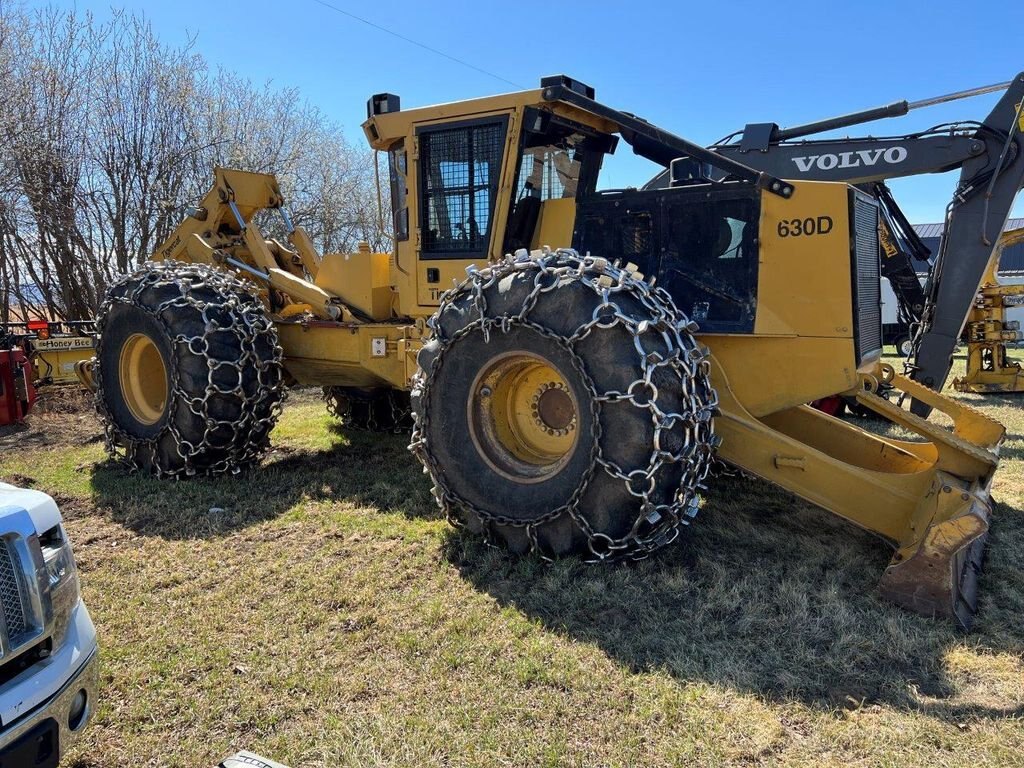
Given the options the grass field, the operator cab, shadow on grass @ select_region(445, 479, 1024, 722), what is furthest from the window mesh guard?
shadow on grass @ select_region(445, 479, 1024, 722)

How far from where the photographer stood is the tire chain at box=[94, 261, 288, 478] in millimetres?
5473

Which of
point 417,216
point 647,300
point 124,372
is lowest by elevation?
point 124,372

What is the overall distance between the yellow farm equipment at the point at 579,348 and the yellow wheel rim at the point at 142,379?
18 mm

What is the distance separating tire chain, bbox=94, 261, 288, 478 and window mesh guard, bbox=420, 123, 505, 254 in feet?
4.93

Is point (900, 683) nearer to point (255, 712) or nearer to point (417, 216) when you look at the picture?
point (255, 712)

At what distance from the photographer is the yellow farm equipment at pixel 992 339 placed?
1154 cm

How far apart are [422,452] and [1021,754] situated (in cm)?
302

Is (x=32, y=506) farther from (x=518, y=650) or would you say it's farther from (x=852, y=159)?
(x=852, y=159)

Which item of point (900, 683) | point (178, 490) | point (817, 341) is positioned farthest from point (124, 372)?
point (900, 683)

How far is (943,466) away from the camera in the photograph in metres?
4.59

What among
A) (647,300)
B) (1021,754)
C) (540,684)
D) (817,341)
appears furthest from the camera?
(817,341)

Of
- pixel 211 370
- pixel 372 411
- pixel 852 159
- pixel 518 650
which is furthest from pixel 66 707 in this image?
pixel 852 159

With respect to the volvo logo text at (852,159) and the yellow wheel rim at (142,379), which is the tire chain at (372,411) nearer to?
the yellow wheel rim at (142,379)

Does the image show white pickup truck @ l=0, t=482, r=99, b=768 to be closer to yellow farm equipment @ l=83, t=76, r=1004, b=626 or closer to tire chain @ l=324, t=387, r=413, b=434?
yellow farm equipment @ l=83, t=76, r=1004, b=626
